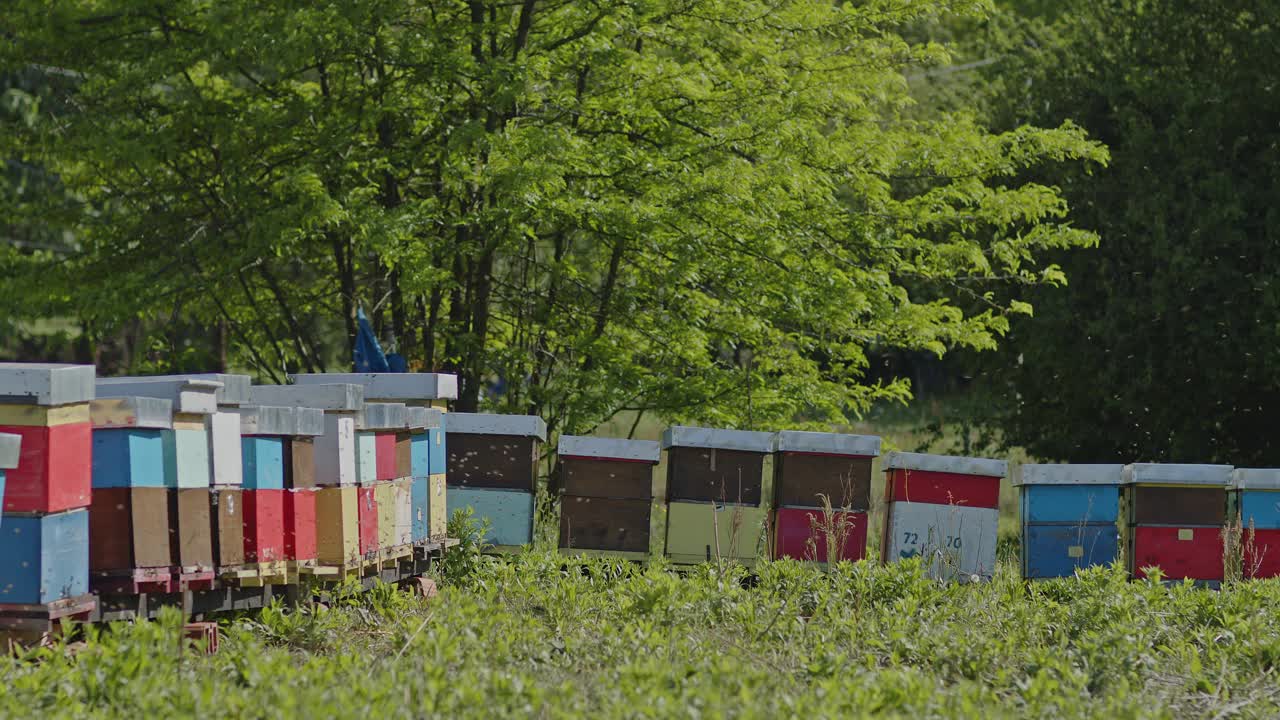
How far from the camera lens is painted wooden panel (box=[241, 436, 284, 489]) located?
6.69 m

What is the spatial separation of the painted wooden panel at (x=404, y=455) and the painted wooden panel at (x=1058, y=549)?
175 inches

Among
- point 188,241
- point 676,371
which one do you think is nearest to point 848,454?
point 676,371

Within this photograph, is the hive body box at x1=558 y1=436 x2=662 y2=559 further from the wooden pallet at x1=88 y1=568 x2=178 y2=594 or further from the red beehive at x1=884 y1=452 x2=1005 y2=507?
the wooden pallet at x1=88 y1=568 x2=178 y2=594

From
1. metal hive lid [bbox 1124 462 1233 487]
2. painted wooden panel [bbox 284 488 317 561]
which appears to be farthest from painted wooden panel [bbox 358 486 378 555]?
metal hive lid [bbox 1124 462 1233 487]

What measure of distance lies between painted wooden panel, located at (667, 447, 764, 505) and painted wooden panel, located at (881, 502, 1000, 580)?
3.48ft

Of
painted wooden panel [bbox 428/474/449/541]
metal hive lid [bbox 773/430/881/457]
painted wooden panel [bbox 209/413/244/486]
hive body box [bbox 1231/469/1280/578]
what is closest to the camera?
painted wooden panel [bbox 209/413/244/486]

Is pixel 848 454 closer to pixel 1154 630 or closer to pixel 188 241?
pixel 1154 630

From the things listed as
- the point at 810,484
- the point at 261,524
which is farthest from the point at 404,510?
the point at 810,484

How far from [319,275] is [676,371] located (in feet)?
A: 17.2

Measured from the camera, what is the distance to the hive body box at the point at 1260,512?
380 inches

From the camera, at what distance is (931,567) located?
907 centimetres

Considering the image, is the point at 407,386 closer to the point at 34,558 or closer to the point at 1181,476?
the point at 34,558

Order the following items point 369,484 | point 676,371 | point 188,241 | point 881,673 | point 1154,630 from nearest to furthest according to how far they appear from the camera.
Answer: point 881,673 < point 1154,630 < point 369,484 < point 188,241 < point 676,371

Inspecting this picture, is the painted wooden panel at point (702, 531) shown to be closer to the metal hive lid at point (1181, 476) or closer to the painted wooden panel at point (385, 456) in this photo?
the painted wooden panel at point (385, 456)
